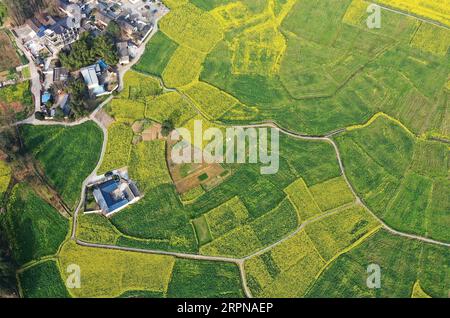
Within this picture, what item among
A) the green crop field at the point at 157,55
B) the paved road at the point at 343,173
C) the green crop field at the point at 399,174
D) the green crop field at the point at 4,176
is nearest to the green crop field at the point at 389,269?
the paved road at the point at 343,173

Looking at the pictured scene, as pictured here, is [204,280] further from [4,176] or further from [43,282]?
[4,176]

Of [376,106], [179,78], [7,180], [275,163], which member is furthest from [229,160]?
[7,180]

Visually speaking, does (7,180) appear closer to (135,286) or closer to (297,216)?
(135,286)

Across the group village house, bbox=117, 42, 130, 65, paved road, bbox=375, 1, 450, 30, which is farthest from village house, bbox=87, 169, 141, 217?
paved road, bbox=375, 1, 450, 30

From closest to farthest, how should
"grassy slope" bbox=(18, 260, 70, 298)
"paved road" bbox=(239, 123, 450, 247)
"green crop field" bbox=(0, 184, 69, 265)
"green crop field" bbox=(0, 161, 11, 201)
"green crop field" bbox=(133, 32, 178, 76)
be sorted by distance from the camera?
"grassy slope" bbox=(18, 260, 70, 298) → "green crop field" bbox=(0, 184, 69, 265) → "paved road" bbox=(239, 123, 450, 247) → "green crop field" bbox=(0, 161, 11, 201) → "green crop field" bbox=(133, 32, 178, 76)

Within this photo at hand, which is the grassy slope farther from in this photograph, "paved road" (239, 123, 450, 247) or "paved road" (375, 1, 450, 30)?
"paved road" (375, 1, 450, 30)

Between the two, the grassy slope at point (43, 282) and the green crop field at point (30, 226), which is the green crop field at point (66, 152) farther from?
the grassy slope at point (43, 282)
